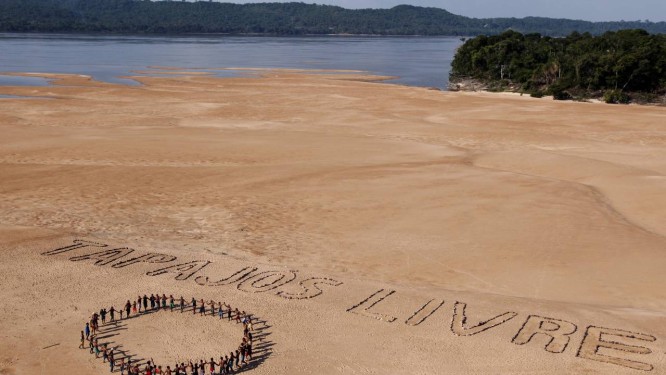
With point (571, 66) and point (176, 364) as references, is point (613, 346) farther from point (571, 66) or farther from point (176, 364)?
point (571, 66)

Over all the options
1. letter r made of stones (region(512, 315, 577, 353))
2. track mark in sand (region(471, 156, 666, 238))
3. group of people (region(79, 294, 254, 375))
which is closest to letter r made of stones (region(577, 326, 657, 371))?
letter r made of stones (region(512, 315, 577, 353))

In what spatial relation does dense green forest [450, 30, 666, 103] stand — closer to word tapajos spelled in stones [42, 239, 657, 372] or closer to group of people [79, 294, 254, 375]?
word tapajos spelled in stones [42, 239, 657, 372]

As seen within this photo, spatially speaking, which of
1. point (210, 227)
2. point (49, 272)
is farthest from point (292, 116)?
point (49, 272)

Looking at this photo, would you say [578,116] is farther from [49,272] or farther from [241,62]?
[241,62]

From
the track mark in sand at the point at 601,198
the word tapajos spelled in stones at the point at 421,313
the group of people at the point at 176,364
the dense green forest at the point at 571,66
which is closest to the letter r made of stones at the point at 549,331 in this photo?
the word tapajos spelled in stones at the point at 421,313

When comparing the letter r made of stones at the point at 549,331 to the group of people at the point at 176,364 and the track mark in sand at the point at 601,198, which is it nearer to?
the group of people at the point at 176,364
